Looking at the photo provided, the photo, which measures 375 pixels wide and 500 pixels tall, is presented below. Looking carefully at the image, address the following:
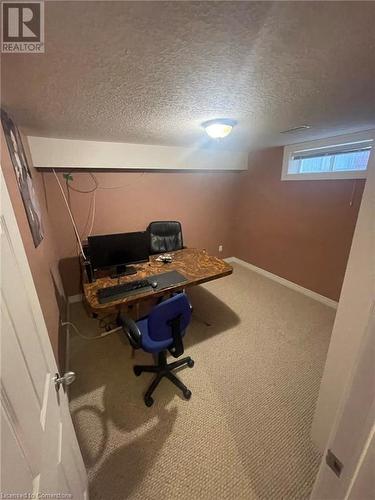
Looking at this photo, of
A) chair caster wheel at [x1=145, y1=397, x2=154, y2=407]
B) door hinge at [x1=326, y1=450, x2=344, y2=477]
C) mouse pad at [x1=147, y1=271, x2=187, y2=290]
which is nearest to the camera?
door hinge at [x1=326, y1=450, x2=344, y2=477]

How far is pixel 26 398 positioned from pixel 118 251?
170cm

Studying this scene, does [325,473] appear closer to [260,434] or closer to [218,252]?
[260,434]

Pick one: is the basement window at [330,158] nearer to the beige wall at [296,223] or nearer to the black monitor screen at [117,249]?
the beige wall at [296,223]

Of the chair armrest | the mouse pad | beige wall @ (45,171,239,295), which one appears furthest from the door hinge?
beige wall @ (45,171,239,295)

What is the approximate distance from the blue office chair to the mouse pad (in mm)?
383

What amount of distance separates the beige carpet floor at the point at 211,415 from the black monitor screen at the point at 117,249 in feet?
2.87

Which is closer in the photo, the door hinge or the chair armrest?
the door hinge

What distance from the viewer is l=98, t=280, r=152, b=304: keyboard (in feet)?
5.57

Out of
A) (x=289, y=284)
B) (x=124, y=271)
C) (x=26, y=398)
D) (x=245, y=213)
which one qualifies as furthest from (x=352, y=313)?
(x=245, y=213)

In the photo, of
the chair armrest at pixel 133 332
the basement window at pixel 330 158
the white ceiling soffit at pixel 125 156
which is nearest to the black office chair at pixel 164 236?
the white ceiling soffit at pixel 125 156

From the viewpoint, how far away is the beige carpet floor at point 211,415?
1180 millimetres

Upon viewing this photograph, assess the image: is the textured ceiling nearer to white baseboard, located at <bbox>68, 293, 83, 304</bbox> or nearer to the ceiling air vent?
the ceiling air vent

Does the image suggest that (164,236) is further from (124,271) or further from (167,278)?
(167,278)

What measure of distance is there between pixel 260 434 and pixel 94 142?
3.32 metres
